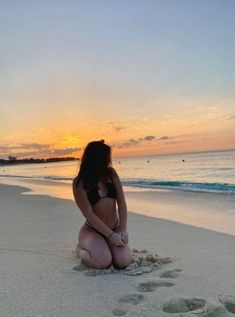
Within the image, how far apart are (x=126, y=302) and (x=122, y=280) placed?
27.3 inches

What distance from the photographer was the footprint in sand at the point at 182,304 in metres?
3.32

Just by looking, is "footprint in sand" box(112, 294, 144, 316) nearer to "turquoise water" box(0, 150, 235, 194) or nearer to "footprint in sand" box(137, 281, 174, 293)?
"footprint in sand" box(137, 281, 174, 293)

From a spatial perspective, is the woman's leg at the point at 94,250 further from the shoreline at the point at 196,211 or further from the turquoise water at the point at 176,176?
the shoreline at the point at 196,211

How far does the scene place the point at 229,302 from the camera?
11.2 feet

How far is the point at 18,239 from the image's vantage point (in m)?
6.51

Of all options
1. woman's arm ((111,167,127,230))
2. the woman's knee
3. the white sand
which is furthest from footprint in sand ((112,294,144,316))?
woman's arm ((111,167,127,230))

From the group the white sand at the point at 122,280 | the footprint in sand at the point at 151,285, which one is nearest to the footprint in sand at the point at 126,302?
the white sand at the point at 122,280

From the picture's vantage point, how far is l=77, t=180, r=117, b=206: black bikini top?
487cm

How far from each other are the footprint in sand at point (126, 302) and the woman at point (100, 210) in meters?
0.96

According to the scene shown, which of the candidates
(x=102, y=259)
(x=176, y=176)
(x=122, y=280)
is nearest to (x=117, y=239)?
(x=102, y=259)

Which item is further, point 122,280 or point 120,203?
point 120,203

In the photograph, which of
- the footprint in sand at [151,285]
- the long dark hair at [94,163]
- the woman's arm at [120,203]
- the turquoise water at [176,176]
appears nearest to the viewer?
the footprint in sand at [151,285]

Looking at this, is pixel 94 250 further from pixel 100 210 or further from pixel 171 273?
pixel 171 273

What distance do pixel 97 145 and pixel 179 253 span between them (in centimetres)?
188
